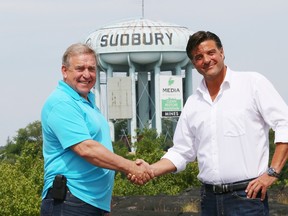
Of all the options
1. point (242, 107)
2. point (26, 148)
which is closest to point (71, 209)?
point (242, 107)

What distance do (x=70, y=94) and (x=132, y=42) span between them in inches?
3064

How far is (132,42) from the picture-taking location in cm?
8306

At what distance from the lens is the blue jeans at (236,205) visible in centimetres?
538

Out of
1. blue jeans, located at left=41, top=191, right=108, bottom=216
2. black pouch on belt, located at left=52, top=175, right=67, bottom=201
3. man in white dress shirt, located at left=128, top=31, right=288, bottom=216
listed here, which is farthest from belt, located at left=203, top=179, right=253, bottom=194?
black pouch on belt, located at left=52, top=175, right=67, bottom=201

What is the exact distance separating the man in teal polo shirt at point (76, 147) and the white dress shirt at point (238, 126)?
0.59 m

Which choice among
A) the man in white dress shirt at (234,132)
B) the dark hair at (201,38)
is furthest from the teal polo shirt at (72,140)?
the dark hair at (201,38)

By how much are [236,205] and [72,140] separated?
1.12m

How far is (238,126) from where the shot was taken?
5.39 meters

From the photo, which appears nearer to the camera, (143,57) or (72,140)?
(72,140)

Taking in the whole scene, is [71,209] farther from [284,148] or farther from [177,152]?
[284,148]

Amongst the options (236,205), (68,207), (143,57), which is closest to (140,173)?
(68,207)

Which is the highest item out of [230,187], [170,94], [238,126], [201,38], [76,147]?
[170,94]

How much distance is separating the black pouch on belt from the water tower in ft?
250

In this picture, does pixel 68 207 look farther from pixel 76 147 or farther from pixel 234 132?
pixel 234 132
